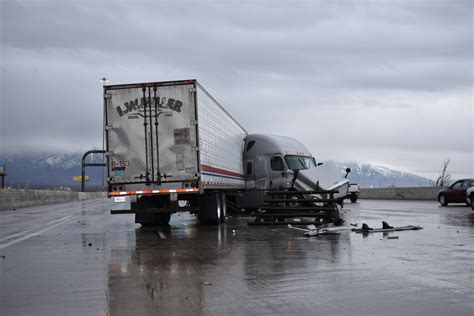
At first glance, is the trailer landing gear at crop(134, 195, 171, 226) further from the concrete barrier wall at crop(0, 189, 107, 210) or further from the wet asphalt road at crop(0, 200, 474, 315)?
the concrete barrier wall at crop(0, 189, 107, 210)

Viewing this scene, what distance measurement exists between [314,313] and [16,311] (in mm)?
3027

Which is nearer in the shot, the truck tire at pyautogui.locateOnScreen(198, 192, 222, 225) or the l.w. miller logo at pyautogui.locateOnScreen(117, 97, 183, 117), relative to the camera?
the l.w. miller logo at pyautogui.locateOnScreen(117, 97, 183, 117)

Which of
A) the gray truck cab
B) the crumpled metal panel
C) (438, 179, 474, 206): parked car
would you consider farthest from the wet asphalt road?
(438, 179, 474, 206): parked car

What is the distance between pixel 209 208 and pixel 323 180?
467 cm

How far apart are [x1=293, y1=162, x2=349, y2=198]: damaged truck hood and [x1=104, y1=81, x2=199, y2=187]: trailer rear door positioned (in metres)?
6.12

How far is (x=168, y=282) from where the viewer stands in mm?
7676

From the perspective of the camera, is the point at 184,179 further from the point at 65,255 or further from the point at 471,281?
the point at 471,281

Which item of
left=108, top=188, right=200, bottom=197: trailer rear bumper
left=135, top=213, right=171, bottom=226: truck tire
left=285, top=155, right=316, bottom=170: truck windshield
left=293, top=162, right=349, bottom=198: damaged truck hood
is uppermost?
left=285, top=155, right=316, bottom=170: truck windshield

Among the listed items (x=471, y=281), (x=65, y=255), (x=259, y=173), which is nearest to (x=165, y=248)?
(x=65, y=255)

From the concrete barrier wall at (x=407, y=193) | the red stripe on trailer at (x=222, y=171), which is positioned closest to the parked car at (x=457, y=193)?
the concrete barrier wall at (x=407, y=193)

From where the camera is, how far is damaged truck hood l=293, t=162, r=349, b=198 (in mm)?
20523

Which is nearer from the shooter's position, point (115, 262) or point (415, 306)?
point (415, 306)

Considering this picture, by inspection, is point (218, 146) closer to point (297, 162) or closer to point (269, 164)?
point (269, 164)

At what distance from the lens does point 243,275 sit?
8.23m
